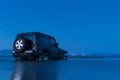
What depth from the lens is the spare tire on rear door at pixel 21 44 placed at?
18.7 metres

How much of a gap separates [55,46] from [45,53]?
2054 mm

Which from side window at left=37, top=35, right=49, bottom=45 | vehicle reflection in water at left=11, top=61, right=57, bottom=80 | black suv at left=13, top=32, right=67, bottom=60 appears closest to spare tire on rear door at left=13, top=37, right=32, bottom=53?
black suv at left=13, top=32, right=67, bottom=60

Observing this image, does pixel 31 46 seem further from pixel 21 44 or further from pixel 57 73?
pixel 57 73

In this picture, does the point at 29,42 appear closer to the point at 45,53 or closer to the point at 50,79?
the point at 45,53

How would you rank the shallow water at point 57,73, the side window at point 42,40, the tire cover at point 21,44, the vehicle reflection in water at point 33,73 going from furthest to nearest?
the side window at point 42,40, the tire cover at point 21,44, the shallow water at point 57,73, the vehicle reflection in water at point 33,73

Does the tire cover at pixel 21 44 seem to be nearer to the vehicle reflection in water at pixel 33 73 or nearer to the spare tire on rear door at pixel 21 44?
the spare tire on rear door at pixel 21 44

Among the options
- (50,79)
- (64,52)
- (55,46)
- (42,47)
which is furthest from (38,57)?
(50,79)

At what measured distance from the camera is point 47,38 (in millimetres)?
20453

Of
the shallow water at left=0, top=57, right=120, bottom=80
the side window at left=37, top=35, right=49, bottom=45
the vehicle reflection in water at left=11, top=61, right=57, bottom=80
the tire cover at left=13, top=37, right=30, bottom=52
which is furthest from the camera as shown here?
the side window at left=37, top=35, right=49, bottom=45

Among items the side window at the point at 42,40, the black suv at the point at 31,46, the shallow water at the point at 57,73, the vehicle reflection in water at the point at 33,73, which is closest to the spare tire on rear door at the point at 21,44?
the black suv at the point at 31,46

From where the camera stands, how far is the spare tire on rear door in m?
18.7

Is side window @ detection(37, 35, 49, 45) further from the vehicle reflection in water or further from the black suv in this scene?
the vehicle reflection in water

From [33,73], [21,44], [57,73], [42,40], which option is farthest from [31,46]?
[33,73]

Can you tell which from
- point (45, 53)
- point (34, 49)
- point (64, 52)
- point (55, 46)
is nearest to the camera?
point (34, 49)
